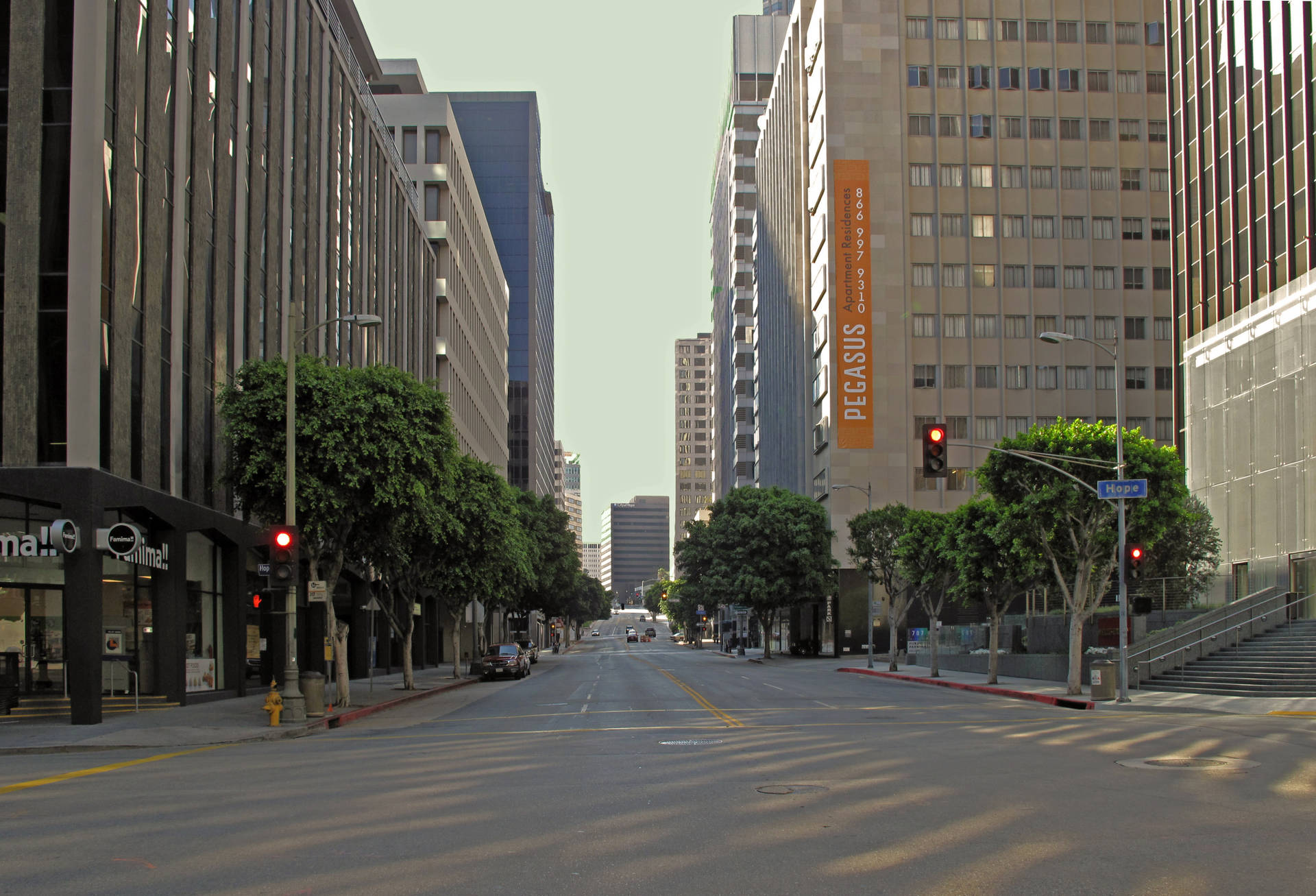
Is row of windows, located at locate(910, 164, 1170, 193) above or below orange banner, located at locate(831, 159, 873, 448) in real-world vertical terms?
above

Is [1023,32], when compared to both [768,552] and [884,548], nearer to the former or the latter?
[768,552]

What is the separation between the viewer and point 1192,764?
50.8ft

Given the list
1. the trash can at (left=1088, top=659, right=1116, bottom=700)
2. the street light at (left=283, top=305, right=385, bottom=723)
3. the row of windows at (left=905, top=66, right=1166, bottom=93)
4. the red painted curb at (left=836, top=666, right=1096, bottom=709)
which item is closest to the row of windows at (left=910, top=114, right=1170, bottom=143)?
the row of windows at (left=905, top=66, right=1166, bottom=93)

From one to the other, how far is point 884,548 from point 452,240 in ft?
127

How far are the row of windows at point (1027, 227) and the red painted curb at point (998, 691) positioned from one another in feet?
117

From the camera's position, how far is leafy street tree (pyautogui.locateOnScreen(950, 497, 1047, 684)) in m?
32.7

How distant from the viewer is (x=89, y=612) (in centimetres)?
2498

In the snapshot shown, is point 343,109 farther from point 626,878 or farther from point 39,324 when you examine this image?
point 626,878

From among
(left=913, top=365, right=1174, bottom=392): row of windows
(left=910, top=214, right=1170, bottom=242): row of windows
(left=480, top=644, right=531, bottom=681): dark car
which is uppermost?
(left=910, top=214, right=1170, bottom=242): row of windows

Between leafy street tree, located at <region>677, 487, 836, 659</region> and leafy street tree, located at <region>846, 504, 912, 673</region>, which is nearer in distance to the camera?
leafy street tree, located at <region>846, 504, 912, 673</region>

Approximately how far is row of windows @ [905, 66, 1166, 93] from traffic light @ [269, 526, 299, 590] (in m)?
64.0

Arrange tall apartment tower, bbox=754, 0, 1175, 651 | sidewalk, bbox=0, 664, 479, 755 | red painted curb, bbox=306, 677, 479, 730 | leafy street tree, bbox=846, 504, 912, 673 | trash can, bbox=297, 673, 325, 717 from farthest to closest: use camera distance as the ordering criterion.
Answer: tall apartment tower, bbox=754, 0, 1175, 651
leafy street tree, bbox=846, 504, 912, 673
trash can, bbox=297, 673, 325, 717
red painted curb, bbox=306, 677, 479, 730
sidewalk, bbox=0, 664, 479, 755

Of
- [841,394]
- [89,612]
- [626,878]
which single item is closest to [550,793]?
[626,878]

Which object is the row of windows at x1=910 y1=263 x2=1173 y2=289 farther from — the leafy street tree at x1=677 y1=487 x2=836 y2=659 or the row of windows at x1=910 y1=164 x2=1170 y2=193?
the leafy street tree at x1=677 y1=487 x2=836 y2=659
